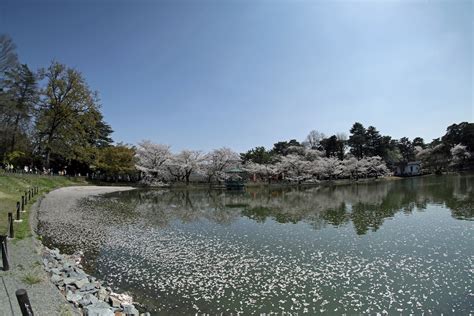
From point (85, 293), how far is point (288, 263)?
5519 mm

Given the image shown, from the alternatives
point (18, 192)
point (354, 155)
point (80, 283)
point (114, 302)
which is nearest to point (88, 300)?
point (114, 302)

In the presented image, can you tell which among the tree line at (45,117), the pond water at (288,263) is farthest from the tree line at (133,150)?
the pond water at (288,263)

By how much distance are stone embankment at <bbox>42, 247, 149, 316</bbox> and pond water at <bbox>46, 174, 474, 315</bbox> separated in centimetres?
61

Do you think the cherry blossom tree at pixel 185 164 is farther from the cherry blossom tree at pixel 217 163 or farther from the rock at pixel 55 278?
the rock at pixel 55 278

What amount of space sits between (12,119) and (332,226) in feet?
132

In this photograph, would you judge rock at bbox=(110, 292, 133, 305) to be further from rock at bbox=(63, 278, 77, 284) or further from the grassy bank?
the grassy bank

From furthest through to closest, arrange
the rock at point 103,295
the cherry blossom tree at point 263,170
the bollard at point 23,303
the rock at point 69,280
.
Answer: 1. the cherry blossom tree at point 263,170
2. the rock at point 69,280
3. the rock at point 103,295
4. the bollard at point 23,303

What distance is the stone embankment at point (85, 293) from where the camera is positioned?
5.26 m

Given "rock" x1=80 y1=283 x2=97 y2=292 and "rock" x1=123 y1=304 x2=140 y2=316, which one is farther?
"rock" x1=80 y1=283 x2=97 y2=292

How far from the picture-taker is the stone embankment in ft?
17.3

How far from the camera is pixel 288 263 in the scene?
854cm

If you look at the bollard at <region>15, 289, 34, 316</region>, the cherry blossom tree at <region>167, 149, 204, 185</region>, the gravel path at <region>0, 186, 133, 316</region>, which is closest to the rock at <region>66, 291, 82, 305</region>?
the gravel path at <region>0, 186, 133, 316</region>

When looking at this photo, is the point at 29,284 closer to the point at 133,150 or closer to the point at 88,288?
the point at 88,288

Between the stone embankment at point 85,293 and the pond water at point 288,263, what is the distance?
61 cm
